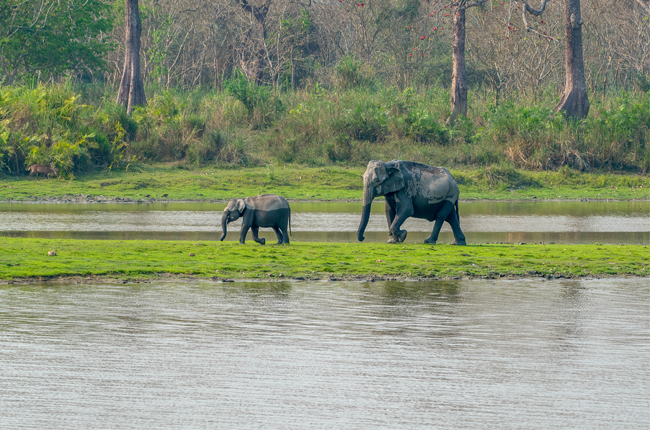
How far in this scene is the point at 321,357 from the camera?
7.68m

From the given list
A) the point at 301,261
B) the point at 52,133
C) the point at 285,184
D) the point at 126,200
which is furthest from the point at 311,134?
the point at 301,261

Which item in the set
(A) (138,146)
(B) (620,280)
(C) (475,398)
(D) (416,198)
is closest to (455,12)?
(A) (138,146)

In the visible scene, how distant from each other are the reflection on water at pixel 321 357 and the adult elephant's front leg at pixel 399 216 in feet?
14.4

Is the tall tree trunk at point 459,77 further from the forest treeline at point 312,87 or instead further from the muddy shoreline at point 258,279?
the muddy shoreline at point 258,279

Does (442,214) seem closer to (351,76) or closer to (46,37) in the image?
(351,76)

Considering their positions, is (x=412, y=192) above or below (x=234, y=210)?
above

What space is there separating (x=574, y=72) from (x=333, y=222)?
1552cm

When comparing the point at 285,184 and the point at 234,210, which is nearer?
the point at 234,210

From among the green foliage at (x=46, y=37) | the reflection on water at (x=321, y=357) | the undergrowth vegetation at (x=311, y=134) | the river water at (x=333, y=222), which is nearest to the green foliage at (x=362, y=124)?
the undergrowth vegetation at (x=311, y=134)

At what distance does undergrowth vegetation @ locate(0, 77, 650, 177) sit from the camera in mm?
28328

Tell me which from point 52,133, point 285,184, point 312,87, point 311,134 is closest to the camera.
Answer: point 285,184

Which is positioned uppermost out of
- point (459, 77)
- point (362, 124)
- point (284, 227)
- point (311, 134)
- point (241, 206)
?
point (459, 77)

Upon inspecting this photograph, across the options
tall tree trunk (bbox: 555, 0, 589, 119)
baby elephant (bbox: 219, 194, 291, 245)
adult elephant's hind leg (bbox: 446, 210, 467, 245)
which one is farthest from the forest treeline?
baby elephant (bbox: 219, 194, 291, 245)

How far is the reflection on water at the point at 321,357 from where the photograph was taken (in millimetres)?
6141
